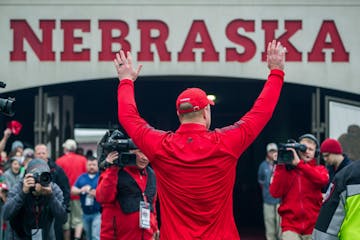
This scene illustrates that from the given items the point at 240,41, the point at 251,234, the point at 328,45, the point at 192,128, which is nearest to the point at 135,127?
the point at 192,128

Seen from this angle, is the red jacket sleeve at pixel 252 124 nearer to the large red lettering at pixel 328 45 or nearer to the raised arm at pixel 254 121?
the raised arm at pixel 254 121

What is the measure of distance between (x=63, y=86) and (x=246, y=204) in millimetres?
8372

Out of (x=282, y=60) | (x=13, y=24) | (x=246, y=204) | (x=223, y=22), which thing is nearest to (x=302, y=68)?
(x=223, y=22)

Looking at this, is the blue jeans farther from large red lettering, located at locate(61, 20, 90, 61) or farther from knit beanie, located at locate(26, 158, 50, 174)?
knit beanie, located at locate(26, 158, 50, 174)

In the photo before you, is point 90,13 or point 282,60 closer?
point 282,60

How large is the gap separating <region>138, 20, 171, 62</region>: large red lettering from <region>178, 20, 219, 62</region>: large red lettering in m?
0.31

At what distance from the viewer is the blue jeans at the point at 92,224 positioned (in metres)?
13.5

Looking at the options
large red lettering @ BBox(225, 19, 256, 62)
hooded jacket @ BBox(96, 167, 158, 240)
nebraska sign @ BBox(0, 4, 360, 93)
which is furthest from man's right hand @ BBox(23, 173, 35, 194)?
large red lettering @ BBox(225, 19, 256, 62)

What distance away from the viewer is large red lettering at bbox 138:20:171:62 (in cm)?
1524

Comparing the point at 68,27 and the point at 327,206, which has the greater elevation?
the point at 68,27

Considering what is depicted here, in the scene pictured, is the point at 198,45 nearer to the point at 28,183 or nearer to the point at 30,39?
the point at 30,39

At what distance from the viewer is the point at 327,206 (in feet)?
15.6

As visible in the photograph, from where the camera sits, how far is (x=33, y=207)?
826cm

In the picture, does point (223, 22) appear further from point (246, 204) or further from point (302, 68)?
point (246, 204)
